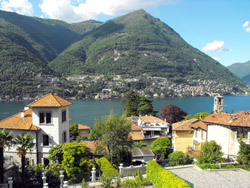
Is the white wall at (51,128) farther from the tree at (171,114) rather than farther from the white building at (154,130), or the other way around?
the tree at (171,114)

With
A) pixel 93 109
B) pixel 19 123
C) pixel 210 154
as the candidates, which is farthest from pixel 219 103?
pixel 93 109

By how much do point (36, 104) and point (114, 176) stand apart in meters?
9.97

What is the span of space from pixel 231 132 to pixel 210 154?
3.23 m

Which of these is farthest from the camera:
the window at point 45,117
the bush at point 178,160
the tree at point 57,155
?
the window at point 45,117

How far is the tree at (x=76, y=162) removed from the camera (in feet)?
51.8

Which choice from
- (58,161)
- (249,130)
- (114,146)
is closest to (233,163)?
(249,130)

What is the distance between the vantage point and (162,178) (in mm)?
13781

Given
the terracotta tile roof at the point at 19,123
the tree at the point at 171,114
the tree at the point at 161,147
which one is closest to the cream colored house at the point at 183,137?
the tree at the point at 161,147

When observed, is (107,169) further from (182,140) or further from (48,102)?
(182,140)

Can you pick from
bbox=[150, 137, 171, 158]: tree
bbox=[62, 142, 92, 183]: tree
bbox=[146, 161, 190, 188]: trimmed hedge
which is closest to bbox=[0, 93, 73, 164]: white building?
bbox=[62, 142, 92, 183]: tree

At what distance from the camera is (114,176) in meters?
15.5

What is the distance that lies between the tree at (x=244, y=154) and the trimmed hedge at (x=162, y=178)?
28.0 ft

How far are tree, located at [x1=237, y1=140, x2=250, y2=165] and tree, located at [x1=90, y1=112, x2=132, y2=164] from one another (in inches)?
390

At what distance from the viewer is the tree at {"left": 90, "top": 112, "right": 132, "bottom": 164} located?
2053 centimetres
